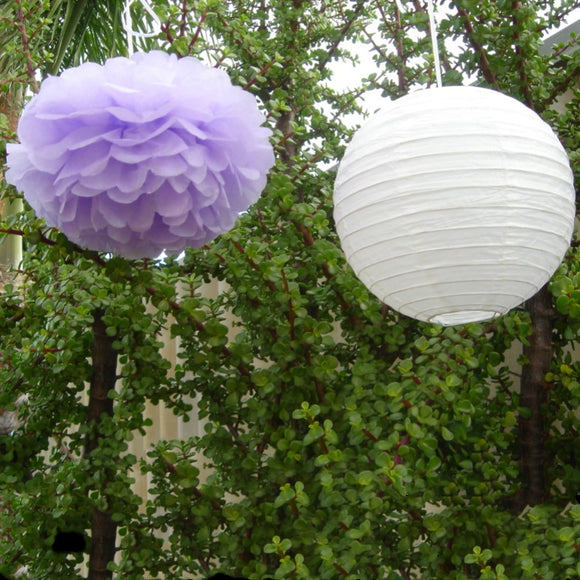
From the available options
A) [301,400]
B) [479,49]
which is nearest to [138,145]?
[301,400]

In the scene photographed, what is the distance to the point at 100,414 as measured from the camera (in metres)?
1.68

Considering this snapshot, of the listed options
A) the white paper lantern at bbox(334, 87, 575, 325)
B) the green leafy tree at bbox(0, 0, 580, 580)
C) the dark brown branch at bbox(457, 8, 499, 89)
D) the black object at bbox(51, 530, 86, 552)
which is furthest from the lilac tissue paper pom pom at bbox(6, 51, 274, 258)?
the black object at bbox(51, 530, 86, 552)

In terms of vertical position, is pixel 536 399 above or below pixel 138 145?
below

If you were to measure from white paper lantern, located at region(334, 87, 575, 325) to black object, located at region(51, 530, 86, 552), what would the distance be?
1039mm

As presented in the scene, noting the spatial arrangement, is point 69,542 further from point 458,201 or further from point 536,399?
point 458,201

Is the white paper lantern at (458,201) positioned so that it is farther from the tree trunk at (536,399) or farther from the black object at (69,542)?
the black object at (69,542)

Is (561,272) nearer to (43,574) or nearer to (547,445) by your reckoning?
(547,445)

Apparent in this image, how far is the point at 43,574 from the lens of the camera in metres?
1.67

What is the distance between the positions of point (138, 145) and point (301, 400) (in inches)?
29.7

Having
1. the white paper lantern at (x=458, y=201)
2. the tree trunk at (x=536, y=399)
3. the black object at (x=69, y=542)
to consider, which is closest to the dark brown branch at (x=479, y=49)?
the tree trunk at (x=536, y=399)

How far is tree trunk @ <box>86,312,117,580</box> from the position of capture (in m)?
1.65

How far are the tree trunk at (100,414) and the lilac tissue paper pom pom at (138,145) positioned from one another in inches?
28.6

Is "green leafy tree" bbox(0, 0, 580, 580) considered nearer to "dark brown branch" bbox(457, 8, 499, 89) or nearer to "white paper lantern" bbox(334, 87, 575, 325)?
"dark brown branch" bbox(457, 8, 499, 89)

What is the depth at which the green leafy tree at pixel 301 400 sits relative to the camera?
135 cm
